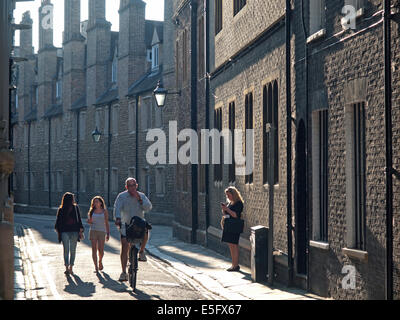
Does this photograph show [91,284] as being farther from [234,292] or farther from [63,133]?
[63,133]

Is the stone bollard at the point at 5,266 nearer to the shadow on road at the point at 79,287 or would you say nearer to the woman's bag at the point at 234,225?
the shadow on road at the point at 79,287

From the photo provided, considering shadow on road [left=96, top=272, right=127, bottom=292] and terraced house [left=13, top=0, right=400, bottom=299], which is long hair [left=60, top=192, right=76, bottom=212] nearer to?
shadow on road [left=96, top=272, right=127, bottom=292]

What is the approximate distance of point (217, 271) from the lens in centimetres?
1712

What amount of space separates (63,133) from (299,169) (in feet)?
141

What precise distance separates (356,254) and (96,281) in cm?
565

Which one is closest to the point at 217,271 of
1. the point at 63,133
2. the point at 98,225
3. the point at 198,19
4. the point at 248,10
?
the point at 98,225

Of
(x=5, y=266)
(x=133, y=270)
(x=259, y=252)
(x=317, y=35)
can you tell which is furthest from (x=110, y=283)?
(x=317, y=35)

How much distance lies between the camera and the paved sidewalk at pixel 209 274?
1320 centimetres

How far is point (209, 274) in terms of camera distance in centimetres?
1652

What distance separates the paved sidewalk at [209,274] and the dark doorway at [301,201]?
601 millimetres

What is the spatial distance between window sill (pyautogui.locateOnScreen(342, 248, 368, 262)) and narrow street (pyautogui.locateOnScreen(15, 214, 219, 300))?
2359 mm

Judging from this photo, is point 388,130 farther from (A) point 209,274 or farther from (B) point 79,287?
(A) point 209,274

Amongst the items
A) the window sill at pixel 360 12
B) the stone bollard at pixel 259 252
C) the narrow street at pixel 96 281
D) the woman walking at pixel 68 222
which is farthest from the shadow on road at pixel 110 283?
the window sill at pixel 360 12

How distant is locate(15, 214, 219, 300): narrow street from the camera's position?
1318 cm
